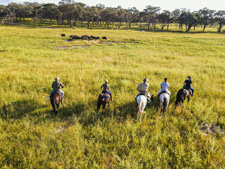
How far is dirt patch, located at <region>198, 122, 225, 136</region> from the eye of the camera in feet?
16.2

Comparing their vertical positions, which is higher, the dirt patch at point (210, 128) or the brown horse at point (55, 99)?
the brown horse at point (55, 99)

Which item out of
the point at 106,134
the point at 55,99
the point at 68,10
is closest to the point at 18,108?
the point at 55,99

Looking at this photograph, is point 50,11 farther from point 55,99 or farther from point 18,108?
point 55,99

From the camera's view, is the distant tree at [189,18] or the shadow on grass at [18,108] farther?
the distant tree at [189,18]

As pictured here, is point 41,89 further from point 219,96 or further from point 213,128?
point 219,96

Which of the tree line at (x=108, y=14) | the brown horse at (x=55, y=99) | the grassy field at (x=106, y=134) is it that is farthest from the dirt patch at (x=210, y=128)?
the tree line at (x=108, y=14)

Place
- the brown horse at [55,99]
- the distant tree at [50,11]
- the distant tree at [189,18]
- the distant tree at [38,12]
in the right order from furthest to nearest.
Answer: the distant tree at [38,12]
the distant tree at [50,11]
the distant tree at [189,18]
the brown horse at [55,99]

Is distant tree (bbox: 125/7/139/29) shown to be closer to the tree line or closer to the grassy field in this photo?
the tree line

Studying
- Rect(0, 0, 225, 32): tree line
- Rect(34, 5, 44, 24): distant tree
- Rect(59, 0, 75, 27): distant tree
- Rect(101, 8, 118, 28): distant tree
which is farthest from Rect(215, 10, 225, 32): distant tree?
Rect(34, 5, 44, 24): distant tree

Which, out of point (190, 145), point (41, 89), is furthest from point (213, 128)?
point (41, 89)

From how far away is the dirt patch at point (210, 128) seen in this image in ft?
16.2

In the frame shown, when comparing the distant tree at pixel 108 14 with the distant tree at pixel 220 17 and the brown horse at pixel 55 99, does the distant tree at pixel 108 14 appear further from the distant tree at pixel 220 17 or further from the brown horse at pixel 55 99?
the brown horse at pixel 55 99

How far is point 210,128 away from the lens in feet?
17.3

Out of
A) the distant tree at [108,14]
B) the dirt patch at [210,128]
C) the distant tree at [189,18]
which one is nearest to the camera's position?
the dirt patch at [210,128]
